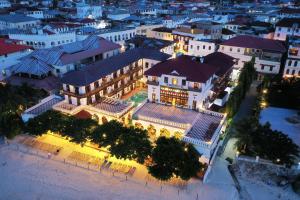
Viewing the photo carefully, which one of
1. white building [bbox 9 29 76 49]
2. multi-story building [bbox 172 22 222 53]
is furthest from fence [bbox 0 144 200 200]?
multi-story building [bbox 172 22 222 53]

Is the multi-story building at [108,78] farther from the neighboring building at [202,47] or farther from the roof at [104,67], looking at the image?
the neighboring building at [202,47]

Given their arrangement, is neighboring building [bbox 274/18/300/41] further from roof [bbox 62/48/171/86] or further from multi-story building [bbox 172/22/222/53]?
roof [bbox 62/48/171/86]

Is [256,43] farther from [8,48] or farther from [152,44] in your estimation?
[8,48]

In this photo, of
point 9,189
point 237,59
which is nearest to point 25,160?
point 9,189

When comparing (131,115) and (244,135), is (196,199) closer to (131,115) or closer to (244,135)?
(244,135)

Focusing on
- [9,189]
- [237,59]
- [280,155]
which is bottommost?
[9,189]

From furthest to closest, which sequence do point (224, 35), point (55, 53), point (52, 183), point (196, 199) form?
point (224, 35)
point (55, 53)
point (52, 183)
point (196, 199)
